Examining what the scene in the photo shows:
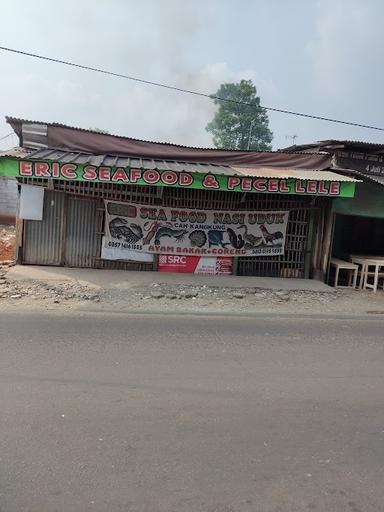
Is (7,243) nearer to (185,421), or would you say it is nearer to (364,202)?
(364,202)

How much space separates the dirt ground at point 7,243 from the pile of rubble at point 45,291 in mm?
3515

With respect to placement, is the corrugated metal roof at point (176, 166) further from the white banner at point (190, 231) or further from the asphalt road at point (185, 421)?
the asphalt road at point (185, 421)

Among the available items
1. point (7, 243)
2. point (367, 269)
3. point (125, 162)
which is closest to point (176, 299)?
point (125, 162)

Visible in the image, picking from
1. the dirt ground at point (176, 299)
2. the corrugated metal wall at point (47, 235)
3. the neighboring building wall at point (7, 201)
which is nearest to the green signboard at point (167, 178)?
the corrugated metal wall at point (47, 235)

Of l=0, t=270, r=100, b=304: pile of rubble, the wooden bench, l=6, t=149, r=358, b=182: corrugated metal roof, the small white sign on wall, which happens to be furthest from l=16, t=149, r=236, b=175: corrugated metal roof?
the wooden bench

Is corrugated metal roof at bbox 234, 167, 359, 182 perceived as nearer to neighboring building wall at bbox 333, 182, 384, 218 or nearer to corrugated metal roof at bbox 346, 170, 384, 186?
corrugated metal roof at bbox 346, 170, 384, 186

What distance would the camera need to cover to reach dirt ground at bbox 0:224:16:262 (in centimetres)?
1411

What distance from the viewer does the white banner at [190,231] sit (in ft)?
38.9

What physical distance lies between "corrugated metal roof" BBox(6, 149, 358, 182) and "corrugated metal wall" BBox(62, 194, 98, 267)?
1.12 m

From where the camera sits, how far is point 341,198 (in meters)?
12.7

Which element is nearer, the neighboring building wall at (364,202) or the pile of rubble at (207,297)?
the pile of rubble at (207,297)

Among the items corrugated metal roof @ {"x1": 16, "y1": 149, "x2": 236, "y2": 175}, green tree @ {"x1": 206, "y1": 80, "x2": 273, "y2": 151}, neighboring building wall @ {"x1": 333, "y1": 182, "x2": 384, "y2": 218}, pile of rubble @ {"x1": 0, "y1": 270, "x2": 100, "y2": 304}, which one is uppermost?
green tree @ {"x1": 206, "y1": 80, "x2": 273, "y2": 151}

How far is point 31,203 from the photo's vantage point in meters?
11.4

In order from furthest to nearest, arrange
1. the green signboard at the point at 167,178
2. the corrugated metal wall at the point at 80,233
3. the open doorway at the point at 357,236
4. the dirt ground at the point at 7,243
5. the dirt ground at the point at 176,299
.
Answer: the open doorway at the point at 357,236
the dirt ground at the point at 7,243
the corrugated metal wall at the point at 80,233
the green signboard at the point at 167,178
the dirt ground at the point at 176,299
